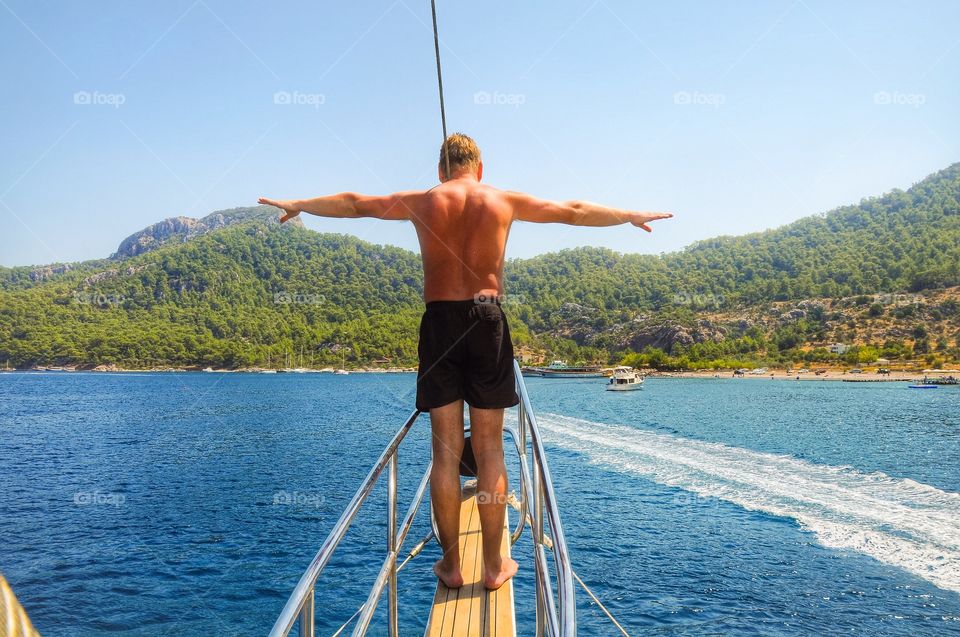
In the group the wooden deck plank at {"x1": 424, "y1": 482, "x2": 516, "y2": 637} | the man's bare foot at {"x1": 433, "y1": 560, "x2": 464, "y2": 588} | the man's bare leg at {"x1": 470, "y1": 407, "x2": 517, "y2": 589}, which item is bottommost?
the wooden deck plank at {"x1": 424, "y1": 482, "x2": 516, "y2": 637}

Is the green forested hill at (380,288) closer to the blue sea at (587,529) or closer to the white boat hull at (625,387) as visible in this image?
the white boat hull at (625,387)

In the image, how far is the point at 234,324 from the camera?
101m

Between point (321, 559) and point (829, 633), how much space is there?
11.0 metres

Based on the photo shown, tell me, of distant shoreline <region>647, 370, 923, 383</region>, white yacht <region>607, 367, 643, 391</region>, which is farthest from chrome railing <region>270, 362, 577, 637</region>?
distant shoreline <region>647, 370, 923, 383</region>

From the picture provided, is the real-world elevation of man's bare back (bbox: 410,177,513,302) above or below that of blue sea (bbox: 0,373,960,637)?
above

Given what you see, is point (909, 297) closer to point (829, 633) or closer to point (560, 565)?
point (829, 633)

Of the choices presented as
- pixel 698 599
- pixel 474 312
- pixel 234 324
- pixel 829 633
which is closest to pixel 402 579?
pixel 698 599

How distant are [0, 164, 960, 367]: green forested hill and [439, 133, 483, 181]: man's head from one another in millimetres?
73780

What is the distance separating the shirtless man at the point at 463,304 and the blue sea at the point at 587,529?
8438mm

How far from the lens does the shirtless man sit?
262 centimetres

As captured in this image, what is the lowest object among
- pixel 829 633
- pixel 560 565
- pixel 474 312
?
pixel 829 633

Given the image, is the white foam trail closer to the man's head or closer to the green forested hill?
the man's head

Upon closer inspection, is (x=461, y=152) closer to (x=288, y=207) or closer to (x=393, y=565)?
(x=288, y=207)

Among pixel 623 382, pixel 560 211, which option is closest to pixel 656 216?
pixel 560 211
